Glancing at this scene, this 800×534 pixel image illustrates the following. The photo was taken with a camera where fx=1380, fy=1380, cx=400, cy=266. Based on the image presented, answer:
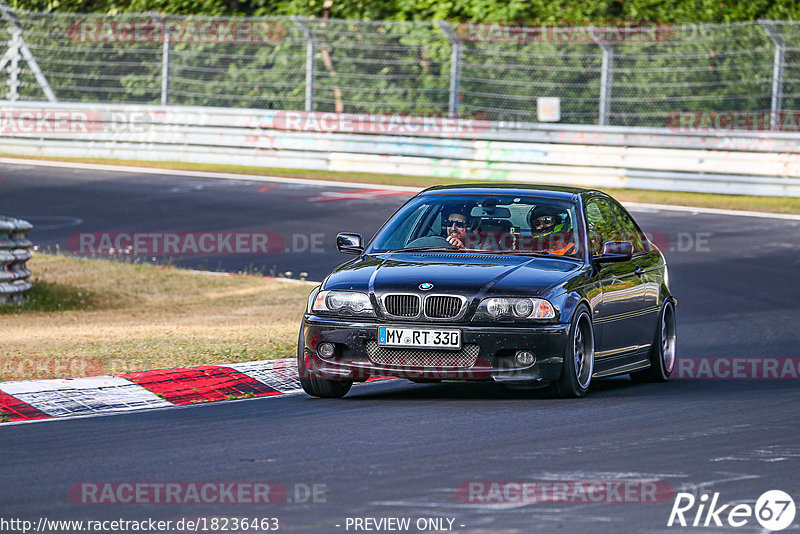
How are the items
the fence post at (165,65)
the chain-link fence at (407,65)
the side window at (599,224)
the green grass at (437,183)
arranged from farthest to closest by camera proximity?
the fence post at (165,65)
the chain-link fence at (407,65)
the green grass at (437,183)
the side window at (599,224)

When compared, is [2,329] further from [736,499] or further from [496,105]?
[496,105]

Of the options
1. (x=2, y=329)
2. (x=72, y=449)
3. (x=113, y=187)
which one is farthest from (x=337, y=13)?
(x=72, y=449)

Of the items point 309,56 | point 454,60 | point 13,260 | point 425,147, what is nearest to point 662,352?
point 13,260

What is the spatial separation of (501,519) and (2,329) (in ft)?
27.2

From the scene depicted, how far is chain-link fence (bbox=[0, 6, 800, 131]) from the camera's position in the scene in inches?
956

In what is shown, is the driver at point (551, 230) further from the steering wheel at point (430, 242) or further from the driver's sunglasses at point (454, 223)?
the steering wheel at point (430, 242)

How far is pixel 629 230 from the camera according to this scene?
1077cm

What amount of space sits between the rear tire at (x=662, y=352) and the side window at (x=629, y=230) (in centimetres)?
49

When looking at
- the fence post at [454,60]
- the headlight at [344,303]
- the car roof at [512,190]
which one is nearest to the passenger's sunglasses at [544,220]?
the car roof at [512,190]

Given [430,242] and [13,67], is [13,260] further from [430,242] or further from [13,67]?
[13,67]

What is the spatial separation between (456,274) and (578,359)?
0.99 meters

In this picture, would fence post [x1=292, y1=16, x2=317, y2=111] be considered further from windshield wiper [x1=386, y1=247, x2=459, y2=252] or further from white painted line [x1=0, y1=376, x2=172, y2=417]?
white painted line [x1=0, y1=376, x2=172, y2=417]

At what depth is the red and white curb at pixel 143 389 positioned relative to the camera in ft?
27.9

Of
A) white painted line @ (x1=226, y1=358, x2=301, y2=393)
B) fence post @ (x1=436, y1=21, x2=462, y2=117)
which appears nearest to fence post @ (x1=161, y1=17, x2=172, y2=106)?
fence post @ (x1=436, y1=21, x2=462, y2=117)
